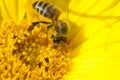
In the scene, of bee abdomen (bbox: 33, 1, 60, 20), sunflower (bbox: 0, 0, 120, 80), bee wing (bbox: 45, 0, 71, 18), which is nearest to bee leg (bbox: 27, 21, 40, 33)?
sunflower (bbox: 0, 0, 120, 80)

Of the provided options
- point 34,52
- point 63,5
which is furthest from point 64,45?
point 63,5

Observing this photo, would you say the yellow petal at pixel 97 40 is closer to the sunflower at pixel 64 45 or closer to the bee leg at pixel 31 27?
the sunflower at pixel 64 45

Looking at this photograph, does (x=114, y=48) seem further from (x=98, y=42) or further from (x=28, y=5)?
(x=28, y=5)

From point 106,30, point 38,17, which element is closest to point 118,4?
point 106,30

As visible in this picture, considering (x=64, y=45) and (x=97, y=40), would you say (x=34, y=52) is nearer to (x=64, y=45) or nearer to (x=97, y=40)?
(x=64, y=45)

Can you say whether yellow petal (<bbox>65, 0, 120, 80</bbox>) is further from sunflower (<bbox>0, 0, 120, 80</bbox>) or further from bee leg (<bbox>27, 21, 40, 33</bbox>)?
bee leg (<bbox>27, 21, 40, 33</bbox>)

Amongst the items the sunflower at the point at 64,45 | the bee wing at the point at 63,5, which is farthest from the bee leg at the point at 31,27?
the bee wing at the point at 63,5
